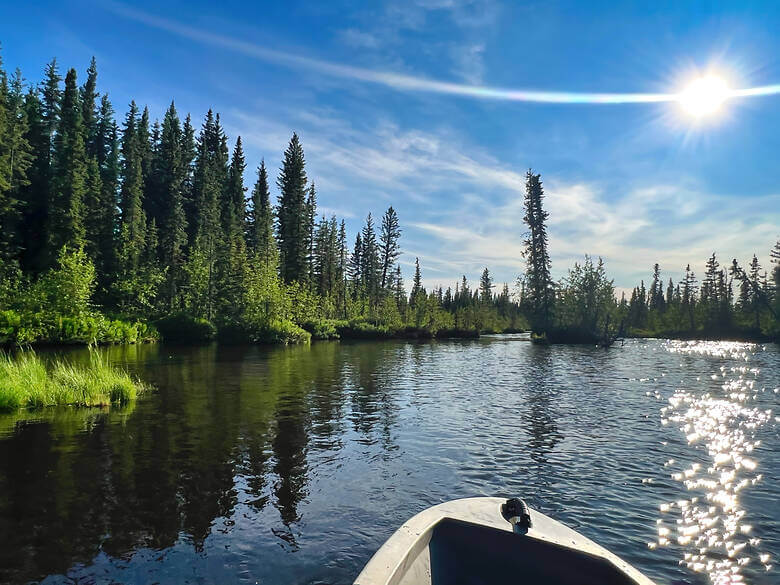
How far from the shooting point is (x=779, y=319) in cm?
6775

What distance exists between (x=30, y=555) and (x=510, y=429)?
1152cm

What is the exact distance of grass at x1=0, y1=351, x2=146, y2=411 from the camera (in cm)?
1440

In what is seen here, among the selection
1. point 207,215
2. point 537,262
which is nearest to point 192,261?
point 207,215

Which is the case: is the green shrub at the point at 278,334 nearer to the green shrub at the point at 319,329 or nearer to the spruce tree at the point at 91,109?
the green shrub at the point at 319,329

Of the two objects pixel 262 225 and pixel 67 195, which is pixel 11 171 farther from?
pixel 262 225

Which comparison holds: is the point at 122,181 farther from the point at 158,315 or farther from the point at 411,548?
the point at 411,548

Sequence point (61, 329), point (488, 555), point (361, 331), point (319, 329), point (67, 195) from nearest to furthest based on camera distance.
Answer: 1. point (488, 555)
2. point (61, 329)
3. point (67, 195)
4. point (319, 329)
5. point (361, 331)

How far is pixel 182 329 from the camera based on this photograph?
154ft

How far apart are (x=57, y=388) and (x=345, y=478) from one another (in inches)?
453

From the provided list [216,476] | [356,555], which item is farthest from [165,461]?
[356,555]

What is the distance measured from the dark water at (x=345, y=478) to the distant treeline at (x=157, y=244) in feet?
90.5

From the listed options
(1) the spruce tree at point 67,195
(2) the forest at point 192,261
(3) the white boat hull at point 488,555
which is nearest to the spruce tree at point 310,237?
(2) the forest at point 192,261

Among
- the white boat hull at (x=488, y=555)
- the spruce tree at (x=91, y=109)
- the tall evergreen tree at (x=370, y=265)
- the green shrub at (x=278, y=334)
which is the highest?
the spruce tree at (x=91, y=109)

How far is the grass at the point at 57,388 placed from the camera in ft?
47.2
